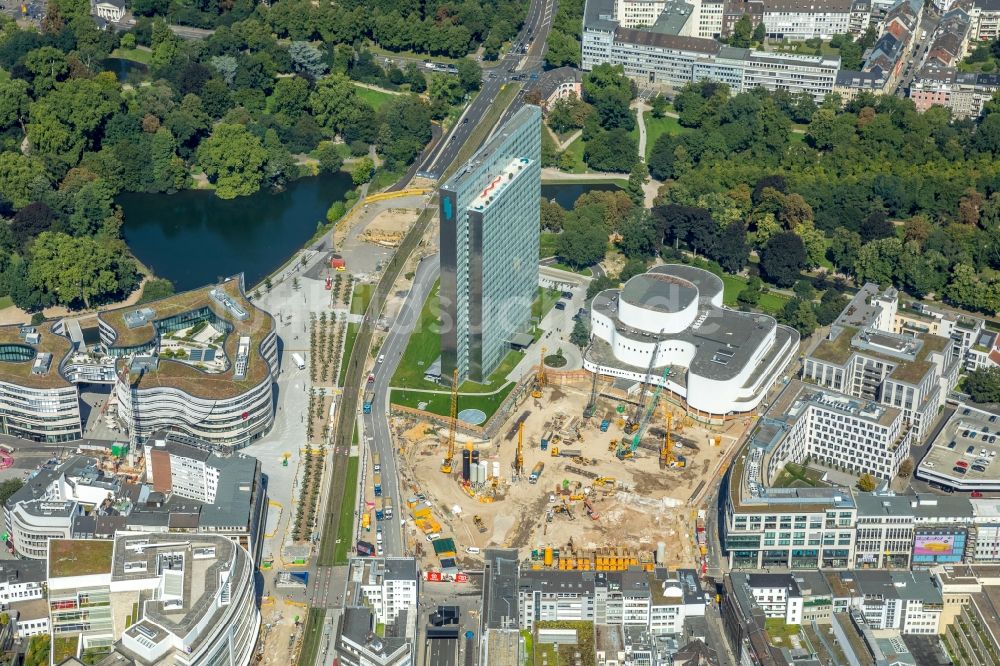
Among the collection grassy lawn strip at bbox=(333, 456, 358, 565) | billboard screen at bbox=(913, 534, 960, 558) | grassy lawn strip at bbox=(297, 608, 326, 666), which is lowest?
grassy lawn strip at bbox=(297, 608, 326, 666)

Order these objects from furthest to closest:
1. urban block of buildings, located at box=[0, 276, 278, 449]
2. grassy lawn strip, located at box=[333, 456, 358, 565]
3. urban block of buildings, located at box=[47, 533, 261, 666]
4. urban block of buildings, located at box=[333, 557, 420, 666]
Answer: urban block of buildings, located at box=[0, 276, 278, 449] → grassy lawn strip, located at box=[333, 456, 358, 565] → urban block of buildings, located at box=[333, 557, 420, 666] → urban block of buildings, located at box=[47, 533, 261, 666]

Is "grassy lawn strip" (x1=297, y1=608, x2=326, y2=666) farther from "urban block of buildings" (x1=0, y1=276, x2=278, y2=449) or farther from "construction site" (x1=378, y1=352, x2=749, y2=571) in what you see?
"urban block of buildings" (x1=0, y1=276, x2=278, y2=449)

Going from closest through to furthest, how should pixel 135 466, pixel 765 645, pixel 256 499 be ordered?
pixel 765 645 → pixel 256 499 → pixel 135 466

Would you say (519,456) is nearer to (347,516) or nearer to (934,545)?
(347,516)

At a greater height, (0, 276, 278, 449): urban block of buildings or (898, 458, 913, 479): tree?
(0, 276, 278, 449): urban block of buildings

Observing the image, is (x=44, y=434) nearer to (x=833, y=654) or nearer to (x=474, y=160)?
(x=474, y=160)

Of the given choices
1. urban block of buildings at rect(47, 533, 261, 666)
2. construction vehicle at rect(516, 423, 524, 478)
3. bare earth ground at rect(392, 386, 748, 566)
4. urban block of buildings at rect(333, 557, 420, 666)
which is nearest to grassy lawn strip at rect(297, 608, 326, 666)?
urban block of buildings at rect(333, 557, 420, 666)

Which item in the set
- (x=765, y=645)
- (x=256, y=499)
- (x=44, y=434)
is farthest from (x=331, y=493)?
(x=765, y=645)
